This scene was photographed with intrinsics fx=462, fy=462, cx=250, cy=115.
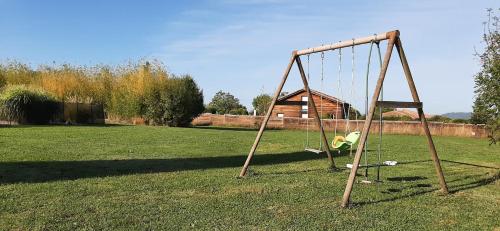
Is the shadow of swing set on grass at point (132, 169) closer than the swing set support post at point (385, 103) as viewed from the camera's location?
No

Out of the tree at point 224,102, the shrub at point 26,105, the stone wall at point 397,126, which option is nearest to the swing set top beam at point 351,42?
the shrub at point 26,105

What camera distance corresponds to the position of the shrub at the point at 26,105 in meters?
21.7

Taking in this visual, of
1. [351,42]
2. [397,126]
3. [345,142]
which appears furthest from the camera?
[397,126]

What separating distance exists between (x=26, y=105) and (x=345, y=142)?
18655mm

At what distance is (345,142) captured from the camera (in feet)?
27.6

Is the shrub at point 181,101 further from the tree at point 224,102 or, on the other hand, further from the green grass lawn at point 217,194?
the tree at point 224,102

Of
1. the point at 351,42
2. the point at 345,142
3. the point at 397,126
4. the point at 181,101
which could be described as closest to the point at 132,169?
the point at 345,142

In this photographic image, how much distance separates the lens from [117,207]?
5801 millimetres

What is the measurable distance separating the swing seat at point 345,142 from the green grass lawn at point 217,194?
619 mm

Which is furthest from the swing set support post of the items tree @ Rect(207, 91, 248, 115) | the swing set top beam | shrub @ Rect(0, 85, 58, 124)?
tree @ Rect(207, 91, 248, 115)

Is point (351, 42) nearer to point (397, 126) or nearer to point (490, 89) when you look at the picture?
point (490, 89)

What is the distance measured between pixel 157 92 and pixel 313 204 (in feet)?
80.4

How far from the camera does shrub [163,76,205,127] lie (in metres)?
29.2

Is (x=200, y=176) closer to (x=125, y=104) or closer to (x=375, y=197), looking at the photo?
(x=375, y=197)
